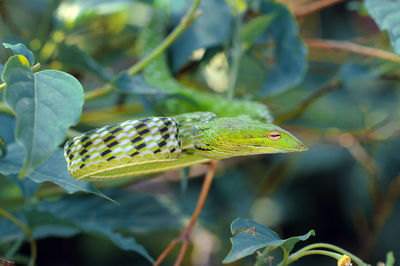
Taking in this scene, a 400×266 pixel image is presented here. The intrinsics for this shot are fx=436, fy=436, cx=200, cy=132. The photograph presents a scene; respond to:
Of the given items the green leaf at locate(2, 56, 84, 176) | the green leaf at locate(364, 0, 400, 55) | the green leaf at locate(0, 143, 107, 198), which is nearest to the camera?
the green leaf at locate(2, 56, 84, 176)

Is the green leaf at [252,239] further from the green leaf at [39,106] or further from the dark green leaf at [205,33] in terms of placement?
the dark green leaf at [205,33]

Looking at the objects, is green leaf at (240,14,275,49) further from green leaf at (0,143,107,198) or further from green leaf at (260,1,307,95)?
green leaf at (0,143,107,198)

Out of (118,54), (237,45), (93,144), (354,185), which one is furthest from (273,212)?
(93,144)

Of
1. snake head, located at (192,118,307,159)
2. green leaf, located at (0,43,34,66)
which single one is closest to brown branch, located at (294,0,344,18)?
snake head, located at (192,118,307,159)

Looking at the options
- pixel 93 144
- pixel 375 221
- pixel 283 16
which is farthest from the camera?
pixel 375 221

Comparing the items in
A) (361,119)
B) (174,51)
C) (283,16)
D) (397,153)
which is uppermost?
(283,16)

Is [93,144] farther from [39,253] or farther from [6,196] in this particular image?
[39,253]

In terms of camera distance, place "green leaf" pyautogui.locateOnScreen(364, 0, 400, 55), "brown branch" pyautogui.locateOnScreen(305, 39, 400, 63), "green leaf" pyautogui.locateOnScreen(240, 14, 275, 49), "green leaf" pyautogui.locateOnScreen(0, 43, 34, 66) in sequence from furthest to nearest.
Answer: "green leaf" pyautogui.locateOnScreen(240, 14, 275, 49)
"brown branch" pyautogui.locateOnScreen(305, 39, 400, 63)
"green leaf" pyautogui.locateOnScreen(364, 0, 400, 55)
"green leaf" pyautogui.locateOnScreen(0, 43, 34, 66)
